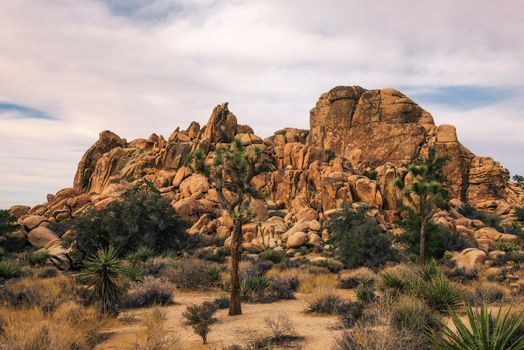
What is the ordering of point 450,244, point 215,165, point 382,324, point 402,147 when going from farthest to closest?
1. point 402,147
2. point 450,244
3. point 215,165
4. point 382,324

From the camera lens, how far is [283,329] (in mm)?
9234

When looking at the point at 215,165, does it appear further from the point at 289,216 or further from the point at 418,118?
the point at 418,118

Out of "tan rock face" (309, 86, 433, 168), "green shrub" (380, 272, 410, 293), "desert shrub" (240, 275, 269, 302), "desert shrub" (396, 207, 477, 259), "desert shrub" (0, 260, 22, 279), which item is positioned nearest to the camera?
"green shrub" (380, 272, 410, 293)

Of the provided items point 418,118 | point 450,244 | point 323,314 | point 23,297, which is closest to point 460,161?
point 418,118

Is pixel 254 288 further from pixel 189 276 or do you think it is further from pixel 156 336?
pixel 156 336

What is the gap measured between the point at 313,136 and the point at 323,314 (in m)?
57.7

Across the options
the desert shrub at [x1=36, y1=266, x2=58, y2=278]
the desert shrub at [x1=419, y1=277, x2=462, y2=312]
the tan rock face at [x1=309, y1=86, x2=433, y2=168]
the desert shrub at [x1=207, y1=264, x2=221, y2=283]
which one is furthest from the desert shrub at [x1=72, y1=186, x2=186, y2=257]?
the tan rock face at [x1=309, y1=86, x2=433, y2=168]

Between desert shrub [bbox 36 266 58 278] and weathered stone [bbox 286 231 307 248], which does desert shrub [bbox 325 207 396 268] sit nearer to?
weathered stone [bbox 286 231 307 248]

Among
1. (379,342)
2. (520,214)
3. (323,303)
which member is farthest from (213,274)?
(520,214)

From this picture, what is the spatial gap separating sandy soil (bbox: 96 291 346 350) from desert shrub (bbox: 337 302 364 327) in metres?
0.26

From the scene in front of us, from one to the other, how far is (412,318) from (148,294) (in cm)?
937

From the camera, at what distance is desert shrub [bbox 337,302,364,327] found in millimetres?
9750

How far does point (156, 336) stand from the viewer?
7738 millimetres

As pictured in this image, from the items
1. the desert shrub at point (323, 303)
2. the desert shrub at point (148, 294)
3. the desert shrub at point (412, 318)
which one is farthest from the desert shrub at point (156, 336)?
the desert shrub at point (323, 303)
